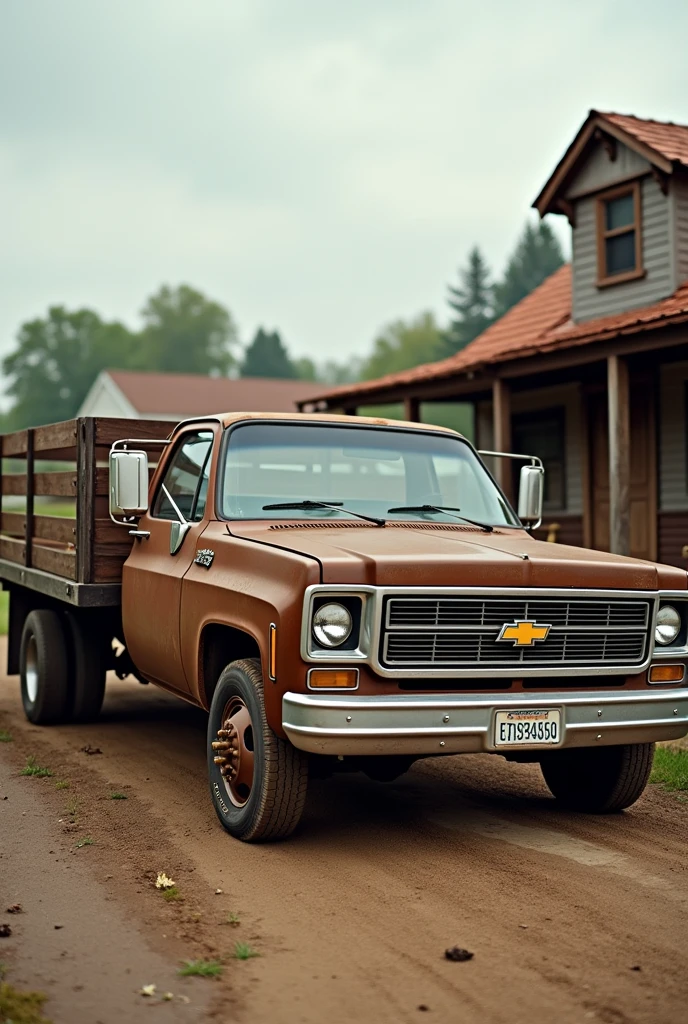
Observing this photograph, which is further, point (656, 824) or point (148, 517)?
point (148, 517)

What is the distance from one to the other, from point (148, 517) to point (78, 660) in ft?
5.54

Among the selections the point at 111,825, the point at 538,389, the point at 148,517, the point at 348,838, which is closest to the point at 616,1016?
the point at 348,838

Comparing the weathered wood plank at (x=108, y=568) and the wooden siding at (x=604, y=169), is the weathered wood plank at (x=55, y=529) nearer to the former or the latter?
the weathered wood plank at (x=108, y=568)

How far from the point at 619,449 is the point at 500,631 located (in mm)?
9000

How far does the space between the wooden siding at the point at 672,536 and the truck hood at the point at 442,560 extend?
9.80 m

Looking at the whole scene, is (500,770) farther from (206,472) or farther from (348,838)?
(206,472)

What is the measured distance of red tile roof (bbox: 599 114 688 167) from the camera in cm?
1452

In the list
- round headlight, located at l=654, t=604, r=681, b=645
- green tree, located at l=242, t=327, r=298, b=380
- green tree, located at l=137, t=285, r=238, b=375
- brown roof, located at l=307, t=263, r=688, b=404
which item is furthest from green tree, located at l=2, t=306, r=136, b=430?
round headlight, located at l=654, t=604, r=681, b=645

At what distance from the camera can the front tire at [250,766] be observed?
16.9ft

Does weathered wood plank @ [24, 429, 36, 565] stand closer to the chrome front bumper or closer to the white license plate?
the chrome front bumper

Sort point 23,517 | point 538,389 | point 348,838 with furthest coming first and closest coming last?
point 538,389 → point 23,517 → point 348,838

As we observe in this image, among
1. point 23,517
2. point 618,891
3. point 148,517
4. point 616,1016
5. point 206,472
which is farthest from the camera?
point 23,517

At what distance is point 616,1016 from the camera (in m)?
3.51

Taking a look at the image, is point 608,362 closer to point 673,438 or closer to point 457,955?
point 673,438
